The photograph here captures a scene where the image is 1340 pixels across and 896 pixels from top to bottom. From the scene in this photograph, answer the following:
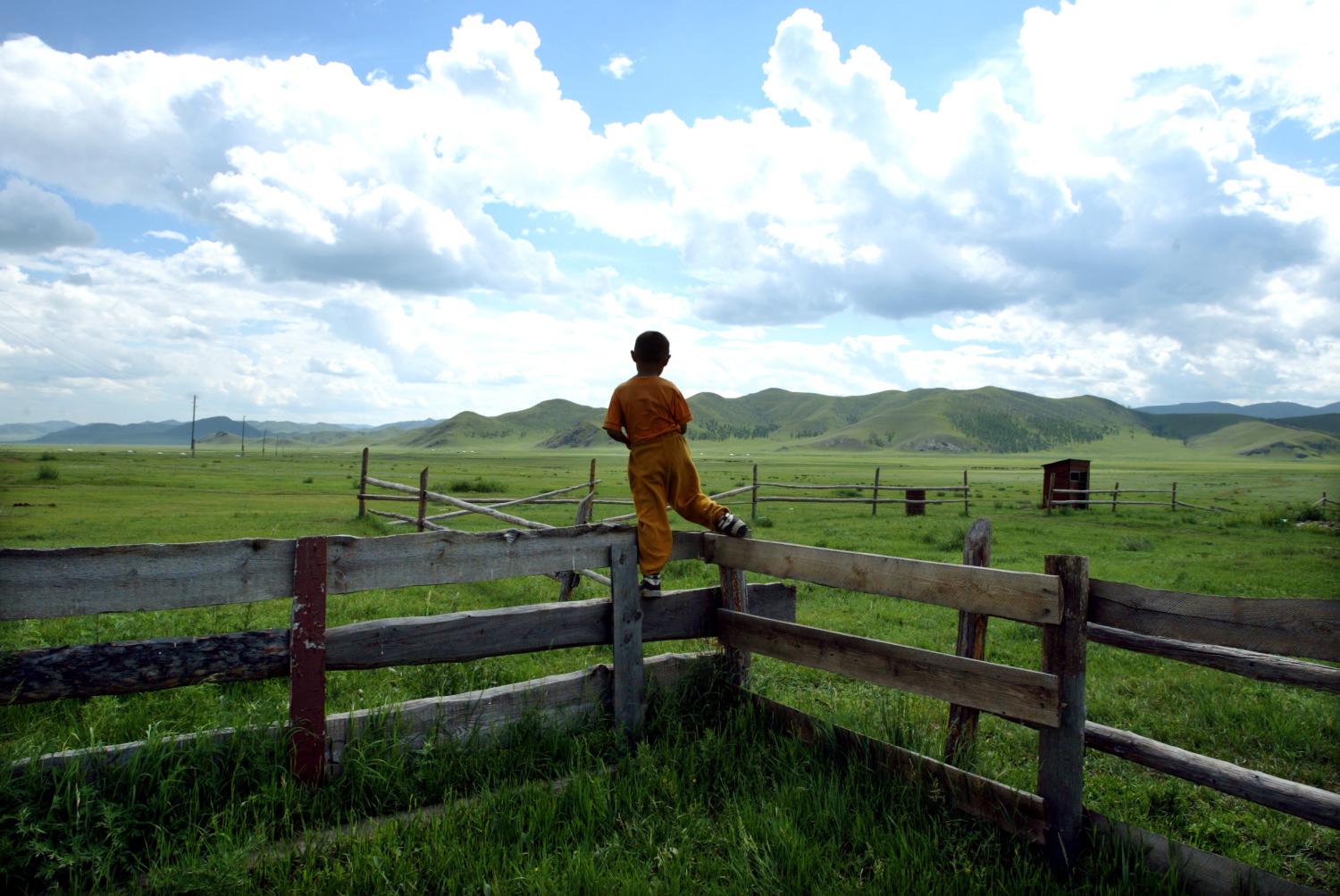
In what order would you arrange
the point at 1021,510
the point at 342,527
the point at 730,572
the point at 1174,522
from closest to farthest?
1. the point at 730,572
2. the point at 342,527
3. the point at 1174,522
4. the point at 1021,510

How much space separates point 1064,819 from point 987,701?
0.58 m

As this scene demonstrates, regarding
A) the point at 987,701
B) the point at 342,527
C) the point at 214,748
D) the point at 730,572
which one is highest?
the point at 730,572

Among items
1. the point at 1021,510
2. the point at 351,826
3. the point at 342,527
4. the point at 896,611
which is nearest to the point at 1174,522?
the point at 1021,510

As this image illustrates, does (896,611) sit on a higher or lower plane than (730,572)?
lower

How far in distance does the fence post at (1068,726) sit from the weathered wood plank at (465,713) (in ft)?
7.26

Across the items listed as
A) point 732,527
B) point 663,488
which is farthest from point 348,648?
point 732,527

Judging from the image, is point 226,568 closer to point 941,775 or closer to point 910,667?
Result: point 910,667

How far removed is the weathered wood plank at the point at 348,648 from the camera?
3271 millimetres

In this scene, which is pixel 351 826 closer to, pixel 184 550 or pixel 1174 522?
pixel 184 550

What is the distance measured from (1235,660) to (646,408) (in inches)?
137

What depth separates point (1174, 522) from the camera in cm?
2591

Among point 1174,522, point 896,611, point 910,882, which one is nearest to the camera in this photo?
point 910,882

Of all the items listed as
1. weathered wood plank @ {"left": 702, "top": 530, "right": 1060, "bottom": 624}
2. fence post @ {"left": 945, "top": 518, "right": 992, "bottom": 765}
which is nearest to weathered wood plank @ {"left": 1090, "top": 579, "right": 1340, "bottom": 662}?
weathered wood plank @ {"left": 702, "top": 530, "right": 1060, "bottom": 624}

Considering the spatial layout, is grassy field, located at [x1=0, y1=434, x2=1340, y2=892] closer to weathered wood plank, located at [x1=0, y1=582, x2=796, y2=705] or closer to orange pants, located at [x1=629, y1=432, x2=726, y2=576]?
weathered wood plank, located at [x1=0, y1=582, x2=796, y2=705]
